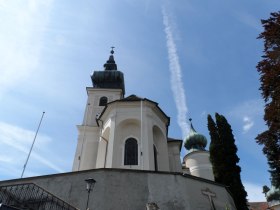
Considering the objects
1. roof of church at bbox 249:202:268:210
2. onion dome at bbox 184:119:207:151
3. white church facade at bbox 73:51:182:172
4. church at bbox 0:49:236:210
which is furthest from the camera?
roof of church at bbox 249:202:268:210

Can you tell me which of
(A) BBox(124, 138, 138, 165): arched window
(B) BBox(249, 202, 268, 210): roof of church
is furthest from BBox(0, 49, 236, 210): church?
(B) BBox(249, 202, 268, 210): roof of church

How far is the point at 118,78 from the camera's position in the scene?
1293 inches

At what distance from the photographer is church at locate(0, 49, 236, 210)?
42.4 feet

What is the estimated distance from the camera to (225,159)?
62.3ft

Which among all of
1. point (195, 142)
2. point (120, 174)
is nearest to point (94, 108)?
point (195, 142)

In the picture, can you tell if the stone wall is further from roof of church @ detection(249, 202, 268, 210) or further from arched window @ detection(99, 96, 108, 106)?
roof of church @ detection(249, 202, 268, 210)

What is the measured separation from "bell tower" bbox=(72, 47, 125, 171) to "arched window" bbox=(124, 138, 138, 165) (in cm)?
438

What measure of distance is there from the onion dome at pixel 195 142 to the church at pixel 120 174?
3710 mm

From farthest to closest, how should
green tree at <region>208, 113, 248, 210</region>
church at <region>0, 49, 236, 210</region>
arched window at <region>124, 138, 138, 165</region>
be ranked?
1. arched window at <region>124, 138, 138, 165</region>
2. green tree at <region>208, 113, 248, 210</region>
3. church at <region>0, 49, 236, 210</region>

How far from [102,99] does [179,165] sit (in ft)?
38.7

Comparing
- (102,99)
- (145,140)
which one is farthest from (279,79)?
(102,99)

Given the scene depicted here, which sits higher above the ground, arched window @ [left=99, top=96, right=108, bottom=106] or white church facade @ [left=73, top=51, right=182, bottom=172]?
arched window @ [left=99, top=96, right=108, bottom=106]

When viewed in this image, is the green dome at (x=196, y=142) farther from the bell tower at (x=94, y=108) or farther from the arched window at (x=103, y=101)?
the arched window at (x=103, y=101)

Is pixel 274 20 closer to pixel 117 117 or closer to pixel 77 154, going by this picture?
pixel 117 117
